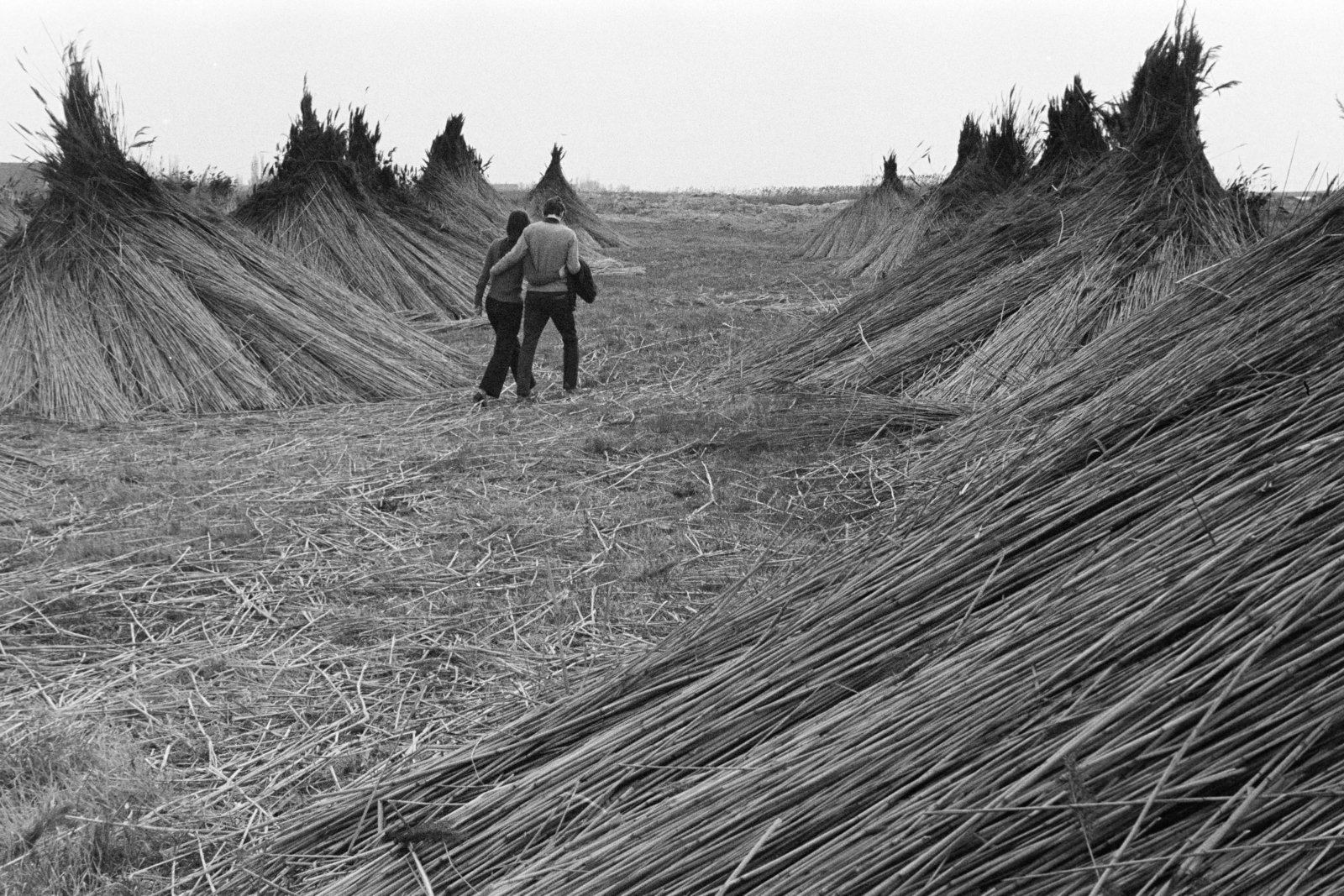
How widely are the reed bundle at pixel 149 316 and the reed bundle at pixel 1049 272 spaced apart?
10.9ft

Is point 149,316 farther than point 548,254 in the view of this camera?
Yes

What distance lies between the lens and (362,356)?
30.9 ft

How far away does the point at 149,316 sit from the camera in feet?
29.0

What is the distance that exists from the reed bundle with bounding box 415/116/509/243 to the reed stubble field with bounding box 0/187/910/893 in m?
8.77

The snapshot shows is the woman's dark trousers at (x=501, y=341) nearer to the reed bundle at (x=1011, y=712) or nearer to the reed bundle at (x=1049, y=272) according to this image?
the reed bundle at (x=1049, y=272)

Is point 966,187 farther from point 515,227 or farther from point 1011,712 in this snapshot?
point 1011,712

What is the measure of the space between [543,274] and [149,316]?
9.47 feet

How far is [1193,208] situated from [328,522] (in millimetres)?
6078

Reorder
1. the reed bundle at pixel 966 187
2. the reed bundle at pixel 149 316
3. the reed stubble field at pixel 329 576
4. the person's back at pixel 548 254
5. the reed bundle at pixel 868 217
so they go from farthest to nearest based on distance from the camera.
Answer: the reed bundle at pixel 868 217 → the reed bundle at pixel 966 187 → the person's back at pixel 548 254 → the reed bundle at pixel 149 316 → the reed stubble field at pixel 329 576

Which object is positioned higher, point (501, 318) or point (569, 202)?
point (569, 202)

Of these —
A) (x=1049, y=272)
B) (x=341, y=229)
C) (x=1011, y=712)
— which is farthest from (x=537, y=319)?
(x=1011, y=712)

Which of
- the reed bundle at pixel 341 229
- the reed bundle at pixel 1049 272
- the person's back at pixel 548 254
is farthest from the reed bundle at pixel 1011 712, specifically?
the reed bundle at pixel 341 229

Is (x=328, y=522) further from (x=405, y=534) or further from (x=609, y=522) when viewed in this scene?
(x=609, y=522)

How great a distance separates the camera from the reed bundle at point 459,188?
56.7 feet
